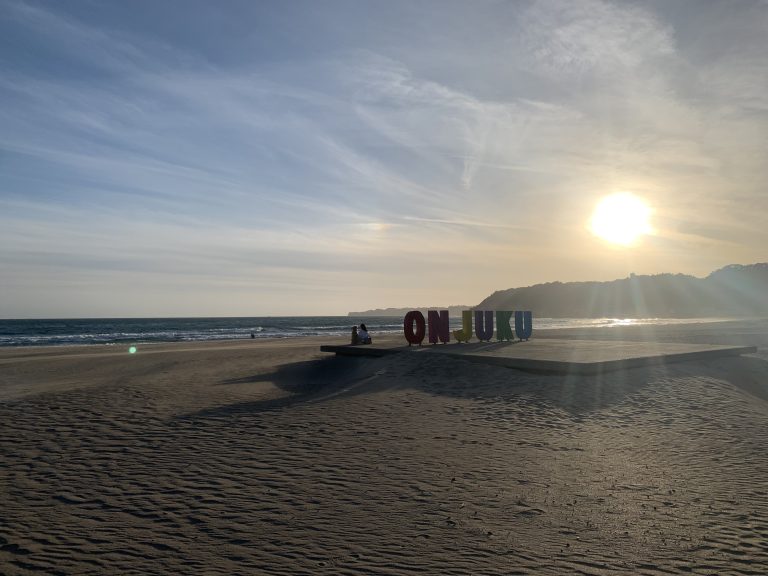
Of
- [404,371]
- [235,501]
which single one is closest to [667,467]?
[235,501]

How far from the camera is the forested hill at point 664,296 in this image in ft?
423

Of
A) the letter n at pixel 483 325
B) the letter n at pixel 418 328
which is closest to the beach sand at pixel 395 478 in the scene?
the letter n at pixel 418 328

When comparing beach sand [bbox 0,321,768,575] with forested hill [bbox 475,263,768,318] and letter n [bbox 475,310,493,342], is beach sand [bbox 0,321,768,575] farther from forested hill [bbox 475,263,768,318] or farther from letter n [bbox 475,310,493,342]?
forested hill [bbox 475,263,768,318]

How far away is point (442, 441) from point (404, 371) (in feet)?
25.8

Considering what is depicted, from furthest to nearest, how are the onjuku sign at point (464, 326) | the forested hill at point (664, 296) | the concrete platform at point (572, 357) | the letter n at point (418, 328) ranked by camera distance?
the forested hill at point (664, 296) → the onjuku sign at point (464, 326) → the letter n at point (418, 328) → the concrete platform at point (572, 357)

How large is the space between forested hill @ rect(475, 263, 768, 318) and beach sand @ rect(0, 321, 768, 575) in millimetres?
116994

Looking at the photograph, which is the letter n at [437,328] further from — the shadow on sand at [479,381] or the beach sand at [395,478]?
the beach sand at [395,478]

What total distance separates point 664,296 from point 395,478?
156m

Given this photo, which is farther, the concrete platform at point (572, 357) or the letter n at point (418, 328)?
the letter n at point (418, 328)

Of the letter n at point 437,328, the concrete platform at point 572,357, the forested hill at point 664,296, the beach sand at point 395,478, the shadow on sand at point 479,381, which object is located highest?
the forested hill at point 664,296

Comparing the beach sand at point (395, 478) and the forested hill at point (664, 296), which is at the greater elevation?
the forested hill at point (664, 296)

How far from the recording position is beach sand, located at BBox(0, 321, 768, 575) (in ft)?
18.2

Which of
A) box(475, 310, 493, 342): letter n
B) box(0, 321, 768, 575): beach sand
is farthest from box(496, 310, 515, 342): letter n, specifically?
box(0, 321, 768, 575): beach sand

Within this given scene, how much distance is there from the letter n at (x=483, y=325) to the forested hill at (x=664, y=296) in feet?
345
